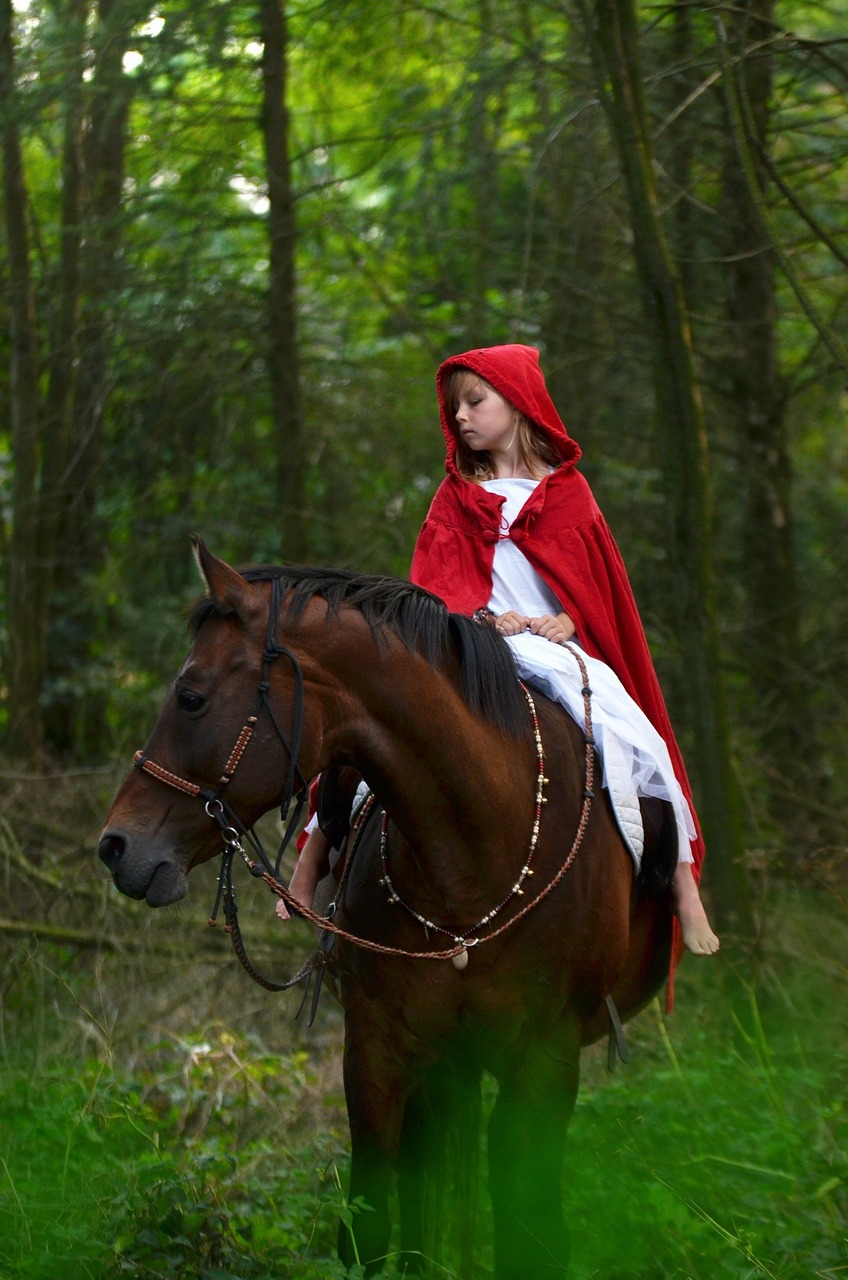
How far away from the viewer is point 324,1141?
5.36m

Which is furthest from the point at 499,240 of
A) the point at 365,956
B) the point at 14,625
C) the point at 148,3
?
the point at 365,956

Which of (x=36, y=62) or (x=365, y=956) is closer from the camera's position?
(x=365, y=956)

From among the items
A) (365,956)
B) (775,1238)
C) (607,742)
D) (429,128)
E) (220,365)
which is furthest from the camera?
(220,365)

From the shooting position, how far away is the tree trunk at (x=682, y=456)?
620 centimetres

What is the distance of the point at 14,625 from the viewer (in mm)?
10367

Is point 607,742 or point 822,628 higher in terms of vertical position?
point 607,742

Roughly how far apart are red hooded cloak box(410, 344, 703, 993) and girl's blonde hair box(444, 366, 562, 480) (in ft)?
0.09

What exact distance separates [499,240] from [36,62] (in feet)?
12.9

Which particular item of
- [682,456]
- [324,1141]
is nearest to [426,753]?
[324,1141]

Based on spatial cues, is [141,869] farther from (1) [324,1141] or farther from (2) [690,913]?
(1) [324,1141]

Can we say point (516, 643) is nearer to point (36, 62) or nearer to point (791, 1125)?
point (791, 1125)

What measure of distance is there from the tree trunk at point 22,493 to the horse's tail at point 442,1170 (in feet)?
21.2

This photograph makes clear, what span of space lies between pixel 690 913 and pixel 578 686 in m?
0.79

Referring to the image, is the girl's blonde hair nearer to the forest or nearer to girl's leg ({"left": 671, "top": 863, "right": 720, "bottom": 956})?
girl's leg ({"left": 671, "top": 863, "right": 720, "bottom": 956})
